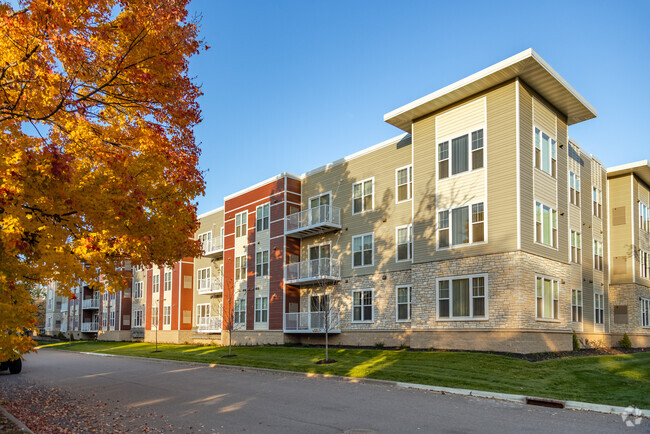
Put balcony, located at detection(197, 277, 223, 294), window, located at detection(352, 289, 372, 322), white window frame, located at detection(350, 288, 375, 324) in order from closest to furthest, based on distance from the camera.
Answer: white window frame, located at detection(350, 288, 375, 324) < window, located at detection(352, 289, 372, 322) < balcony, located at detection(197, 277, 223, 294)

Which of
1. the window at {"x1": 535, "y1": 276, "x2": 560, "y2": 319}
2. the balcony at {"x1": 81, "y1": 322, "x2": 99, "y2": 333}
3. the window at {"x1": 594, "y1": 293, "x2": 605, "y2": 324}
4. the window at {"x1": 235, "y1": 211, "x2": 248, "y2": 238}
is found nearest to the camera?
the window at {"x1": 535, "y1": 276, "x2": 560, "y2": 319}

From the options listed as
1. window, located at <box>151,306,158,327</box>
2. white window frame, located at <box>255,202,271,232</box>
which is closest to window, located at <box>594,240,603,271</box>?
white window frame, located at <box>255,202,271,232</box>

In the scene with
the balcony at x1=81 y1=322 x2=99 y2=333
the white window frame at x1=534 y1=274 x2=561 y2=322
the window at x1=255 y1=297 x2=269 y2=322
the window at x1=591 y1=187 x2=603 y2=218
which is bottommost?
the balcony at x1=81 y1=322 x2=99 y2=333

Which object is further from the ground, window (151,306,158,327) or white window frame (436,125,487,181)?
white window frame (436,125,487,181)

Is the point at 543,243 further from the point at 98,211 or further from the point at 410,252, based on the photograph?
the point at 98,211

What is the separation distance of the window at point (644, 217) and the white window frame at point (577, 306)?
977 centimetres

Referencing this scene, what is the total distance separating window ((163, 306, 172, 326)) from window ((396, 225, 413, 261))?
29361mm

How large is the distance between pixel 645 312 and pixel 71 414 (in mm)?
33828

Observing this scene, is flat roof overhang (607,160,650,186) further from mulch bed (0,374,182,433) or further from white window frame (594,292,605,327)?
mulch bed (0,374,182,433)

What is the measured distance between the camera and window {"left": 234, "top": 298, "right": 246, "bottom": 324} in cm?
3734

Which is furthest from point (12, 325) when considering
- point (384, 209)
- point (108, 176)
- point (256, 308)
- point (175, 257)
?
point (256, 308)

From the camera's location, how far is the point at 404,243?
27.5 metres

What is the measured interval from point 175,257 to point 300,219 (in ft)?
67.8

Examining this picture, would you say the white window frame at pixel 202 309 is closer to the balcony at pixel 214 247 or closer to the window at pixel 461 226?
the balcony at pixel 214 247
